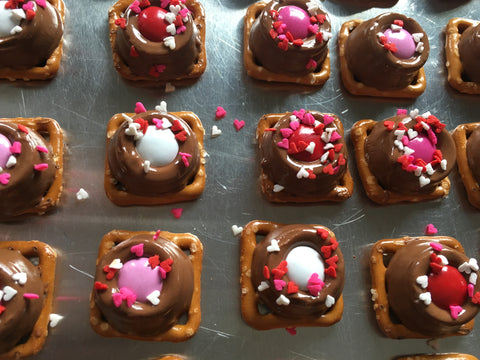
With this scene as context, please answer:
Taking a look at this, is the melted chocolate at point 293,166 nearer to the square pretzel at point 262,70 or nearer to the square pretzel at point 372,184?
the square pretzel at point 372,184

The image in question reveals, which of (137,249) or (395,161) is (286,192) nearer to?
(395,161)

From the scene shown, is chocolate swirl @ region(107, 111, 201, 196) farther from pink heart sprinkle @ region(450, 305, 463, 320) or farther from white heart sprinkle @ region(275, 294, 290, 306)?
pink heart sprinkle @ region(450, 305, 463, 320)

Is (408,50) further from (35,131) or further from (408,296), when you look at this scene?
(35,131)

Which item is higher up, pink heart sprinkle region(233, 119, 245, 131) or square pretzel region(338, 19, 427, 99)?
square pretzel region(338, 19, 427, 99)

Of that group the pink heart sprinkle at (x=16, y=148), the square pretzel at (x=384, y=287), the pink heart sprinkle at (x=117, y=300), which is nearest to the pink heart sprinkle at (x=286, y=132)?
the square pretzel at (x=384, y=287)

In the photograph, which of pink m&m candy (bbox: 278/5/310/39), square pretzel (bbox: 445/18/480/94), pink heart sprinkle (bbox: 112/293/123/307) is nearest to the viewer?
pink heart sprinkle (bbox: 112/293/123/307)

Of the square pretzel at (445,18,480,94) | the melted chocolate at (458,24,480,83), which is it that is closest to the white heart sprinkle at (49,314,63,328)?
the square pretzel at (445,18,480,94)
